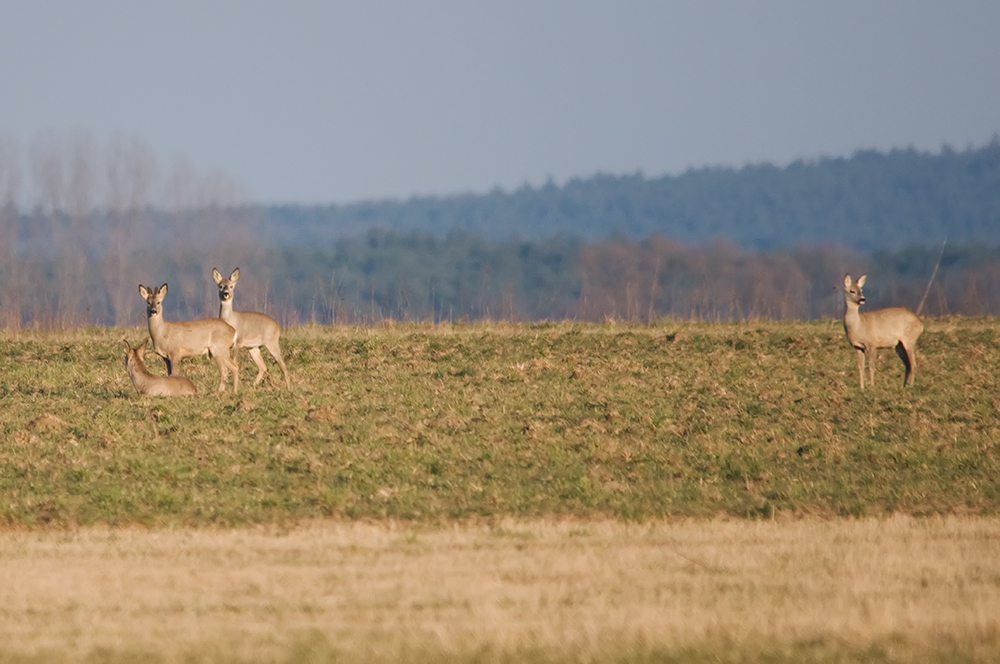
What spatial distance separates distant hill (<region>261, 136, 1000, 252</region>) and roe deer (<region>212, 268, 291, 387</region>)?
323 feet

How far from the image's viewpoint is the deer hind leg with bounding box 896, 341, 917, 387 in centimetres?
2208

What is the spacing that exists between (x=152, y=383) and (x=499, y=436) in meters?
5.33

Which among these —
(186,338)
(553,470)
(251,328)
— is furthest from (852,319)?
(186,338)

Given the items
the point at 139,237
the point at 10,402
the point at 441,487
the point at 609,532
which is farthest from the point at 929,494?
the point at 139,237

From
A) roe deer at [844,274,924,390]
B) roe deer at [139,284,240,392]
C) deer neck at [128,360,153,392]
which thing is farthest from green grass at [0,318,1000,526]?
roe deer at [139,284,240,392]

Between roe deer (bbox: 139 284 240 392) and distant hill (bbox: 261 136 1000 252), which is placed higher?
distant hill (bbox: 261 136 1000 252)

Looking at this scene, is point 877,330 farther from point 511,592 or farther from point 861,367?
point 511,592

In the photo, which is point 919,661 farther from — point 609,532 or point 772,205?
point 772,205

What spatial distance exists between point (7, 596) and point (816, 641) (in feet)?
20.0

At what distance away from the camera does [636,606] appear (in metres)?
9.71

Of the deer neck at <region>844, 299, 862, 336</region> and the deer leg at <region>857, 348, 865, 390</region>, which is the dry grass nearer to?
the deer leg at <region>857, 348, 865, 390</region>

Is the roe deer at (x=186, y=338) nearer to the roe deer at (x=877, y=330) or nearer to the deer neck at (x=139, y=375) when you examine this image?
the deer neck at (x=139, y=375)

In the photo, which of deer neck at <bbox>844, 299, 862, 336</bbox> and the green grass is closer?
the green grass

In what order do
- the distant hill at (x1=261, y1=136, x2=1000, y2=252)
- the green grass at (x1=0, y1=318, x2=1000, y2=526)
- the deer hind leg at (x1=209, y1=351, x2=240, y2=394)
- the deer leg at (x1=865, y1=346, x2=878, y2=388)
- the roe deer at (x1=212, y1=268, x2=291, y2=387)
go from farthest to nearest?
1. the distant hill at (x1=261, y1=136, x2=1000, y2=252)
2. the deer leg at (x1=865, y1=346, x2=878, y2=388)
3. the roe deer at (x1=212, y1=268, x2=291, y2=387)
4. the deer hind leg at (x1=209, y1=351, x2=240, y2=394)
5. the green grass at (x1=0, y1=318, x2=1000, y2=526)
